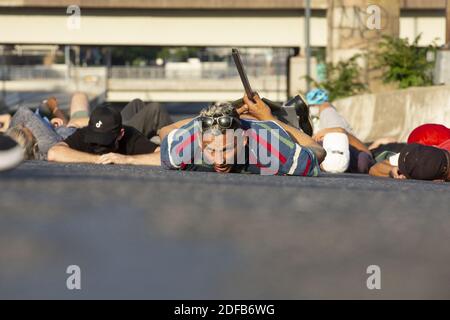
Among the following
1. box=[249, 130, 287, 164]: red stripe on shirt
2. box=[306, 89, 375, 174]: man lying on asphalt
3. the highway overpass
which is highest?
the highway overpass

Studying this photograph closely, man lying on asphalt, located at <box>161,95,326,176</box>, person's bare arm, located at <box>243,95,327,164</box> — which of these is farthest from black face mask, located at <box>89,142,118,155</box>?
man lying on asphalt, located at <box>161,95,326,176</box>

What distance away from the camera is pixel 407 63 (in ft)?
72.9

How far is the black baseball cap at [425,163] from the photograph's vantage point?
6.42 m

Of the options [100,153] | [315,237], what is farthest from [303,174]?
[315,237]

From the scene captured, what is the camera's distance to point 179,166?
5.85 m

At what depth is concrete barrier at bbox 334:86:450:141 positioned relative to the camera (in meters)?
15.0

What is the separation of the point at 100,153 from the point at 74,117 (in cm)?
375

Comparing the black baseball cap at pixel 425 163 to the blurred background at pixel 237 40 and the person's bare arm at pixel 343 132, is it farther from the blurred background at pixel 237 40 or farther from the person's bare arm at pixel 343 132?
the blurred background at pixel 237 40

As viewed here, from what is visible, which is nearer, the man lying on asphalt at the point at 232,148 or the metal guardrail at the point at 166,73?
the man lying on asphalt at the point at 232,148

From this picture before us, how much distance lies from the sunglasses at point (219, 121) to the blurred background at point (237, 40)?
11.0 m

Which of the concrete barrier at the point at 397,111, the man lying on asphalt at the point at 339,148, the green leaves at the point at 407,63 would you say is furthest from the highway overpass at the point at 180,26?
the man lying on asphalt at the point at 339,148

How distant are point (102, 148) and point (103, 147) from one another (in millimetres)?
17

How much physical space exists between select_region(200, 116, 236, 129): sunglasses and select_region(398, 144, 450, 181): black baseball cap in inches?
62.6

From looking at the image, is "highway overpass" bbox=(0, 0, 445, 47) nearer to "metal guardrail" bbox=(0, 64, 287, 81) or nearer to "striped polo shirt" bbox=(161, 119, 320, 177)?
"metal guardrail" bbox=(0, 64, 287, 81)
